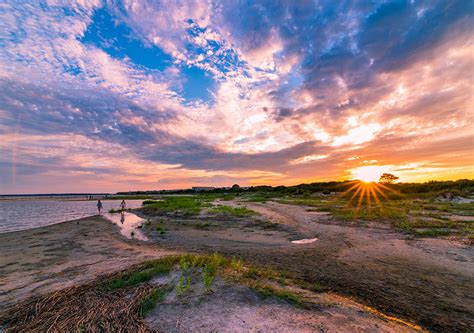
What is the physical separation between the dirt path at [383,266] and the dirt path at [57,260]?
10.8 ft

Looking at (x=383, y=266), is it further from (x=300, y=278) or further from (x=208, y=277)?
(x=208, y=277)

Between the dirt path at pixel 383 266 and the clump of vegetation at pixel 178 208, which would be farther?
the clump of vegetation at pixel 178 208

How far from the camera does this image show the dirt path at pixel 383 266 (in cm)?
604

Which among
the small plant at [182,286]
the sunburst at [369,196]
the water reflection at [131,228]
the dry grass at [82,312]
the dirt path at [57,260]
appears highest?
the sunburst at [369,196]

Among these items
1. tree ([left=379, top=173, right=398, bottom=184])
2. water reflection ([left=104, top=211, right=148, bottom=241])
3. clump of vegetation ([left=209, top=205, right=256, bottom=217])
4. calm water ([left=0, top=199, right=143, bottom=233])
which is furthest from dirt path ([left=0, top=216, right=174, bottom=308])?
tree ([left=379, top=173, right=398, bottom=184])

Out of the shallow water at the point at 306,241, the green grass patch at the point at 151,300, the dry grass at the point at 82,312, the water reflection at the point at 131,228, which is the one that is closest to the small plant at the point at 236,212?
the water reflection at the point at 131,228

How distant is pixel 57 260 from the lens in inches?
470

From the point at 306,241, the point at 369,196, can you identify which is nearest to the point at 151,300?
the point at 306,241

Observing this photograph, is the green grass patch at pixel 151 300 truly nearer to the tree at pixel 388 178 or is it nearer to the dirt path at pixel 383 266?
the dirt path at pixel 383 266

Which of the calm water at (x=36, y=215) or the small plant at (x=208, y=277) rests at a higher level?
the small plant at (x=208, y=277)

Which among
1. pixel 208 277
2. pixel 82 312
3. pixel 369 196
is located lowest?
pixel 82 312

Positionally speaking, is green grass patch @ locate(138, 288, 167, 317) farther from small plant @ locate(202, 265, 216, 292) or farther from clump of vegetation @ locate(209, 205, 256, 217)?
clump of vegetation @ locate(209, 205, 256, 217)

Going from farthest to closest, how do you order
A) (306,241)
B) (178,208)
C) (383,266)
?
(178,208)
(306,241)
(383,266)

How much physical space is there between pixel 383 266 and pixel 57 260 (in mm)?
16453
